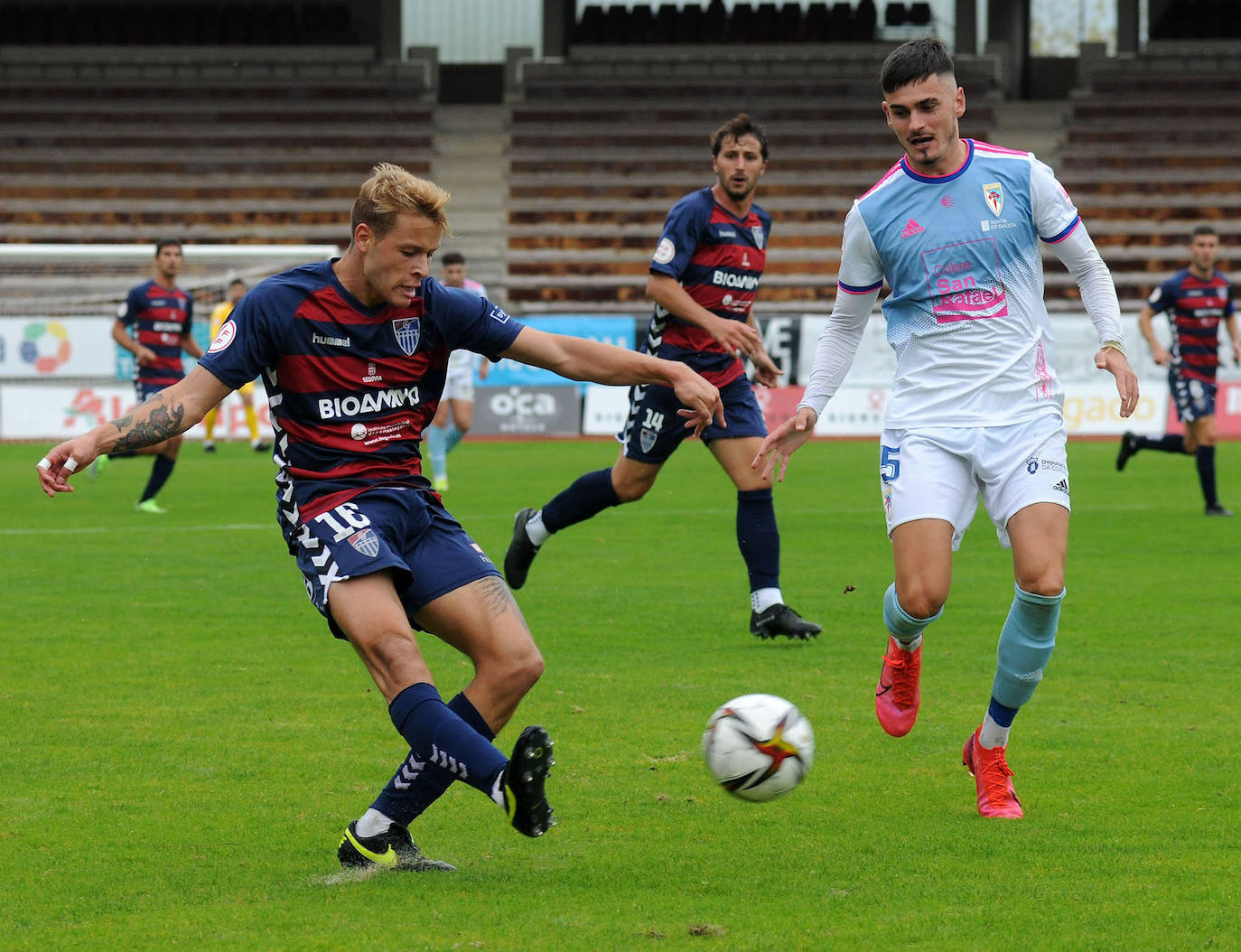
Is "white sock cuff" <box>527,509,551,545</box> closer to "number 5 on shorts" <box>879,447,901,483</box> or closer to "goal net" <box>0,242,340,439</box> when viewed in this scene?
"number 5 on shorts" <box>879,447,901,483</box>

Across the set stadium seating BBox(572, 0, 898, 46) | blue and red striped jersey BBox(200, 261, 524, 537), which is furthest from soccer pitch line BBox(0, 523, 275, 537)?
stadium seating BBox(572, 0, 898, 46)

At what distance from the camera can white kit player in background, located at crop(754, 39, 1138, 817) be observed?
188 inches

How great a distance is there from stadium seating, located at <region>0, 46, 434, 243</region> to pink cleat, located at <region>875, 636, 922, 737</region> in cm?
2599

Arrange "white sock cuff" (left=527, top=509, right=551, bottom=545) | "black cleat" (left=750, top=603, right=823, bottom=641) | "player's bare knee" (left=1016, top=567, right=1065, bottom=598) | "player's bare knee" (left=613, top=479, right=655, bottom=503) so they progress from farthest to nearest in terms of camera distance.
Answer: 1. "white sock cuff" (left=527, top=509, right=551, bottom=545)
2. "player's bare knee" (left=613, top=479, right=655, bottom=503)
3. "black cleat" (left=750, top=603, right=823, bottom=641)
4. "player's bare knee" (left=1016, top=567, right=1065, bottom=598)

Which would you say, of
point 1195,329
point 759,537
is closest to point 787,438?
point 759,537

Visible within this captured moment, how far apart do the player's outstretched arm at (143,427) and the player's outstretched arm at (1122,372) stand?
8.33 ft

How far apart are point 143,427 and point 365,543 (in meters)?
0.65

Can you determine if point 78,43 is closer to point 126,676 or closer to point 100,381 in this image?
point 100,381

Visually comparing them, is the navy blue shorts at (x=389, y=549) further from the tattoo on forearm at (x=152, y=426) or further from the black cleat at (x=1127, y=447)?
the black cleat at (x=1127, y=447)

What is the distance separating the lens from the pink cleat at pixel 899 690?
17.2 ft

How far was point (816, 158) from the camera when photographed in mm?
32156

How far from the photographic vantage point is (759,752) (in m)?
4.29

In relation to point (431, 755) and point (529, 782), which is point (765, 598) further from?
point (529, 782)

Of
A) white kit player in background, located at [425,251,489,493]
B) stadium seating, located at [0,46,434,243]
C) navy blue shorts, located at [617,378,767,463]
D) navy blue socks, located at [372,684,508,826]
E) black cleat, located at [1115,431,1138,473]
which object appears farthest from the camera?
stadium seating, located at [0,46,434,243]
